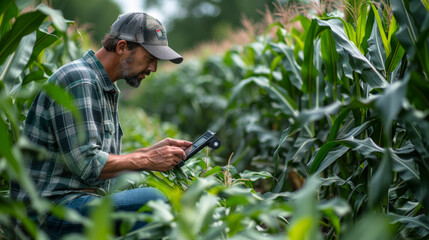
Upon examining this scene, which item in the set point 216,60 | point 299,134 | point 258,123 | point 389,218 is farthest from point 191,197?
point 216,60

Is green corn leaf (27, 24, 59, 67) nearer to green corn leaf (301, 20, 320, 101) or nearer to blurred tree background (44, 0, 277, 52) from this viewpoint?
green corn leaf (301, 20, 320, 101)

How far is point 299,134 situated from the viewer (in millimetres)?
3070

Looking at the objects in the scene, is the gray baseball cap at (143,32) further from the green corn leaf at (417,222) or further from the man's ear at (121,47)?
the green corn leaf at (417,222)

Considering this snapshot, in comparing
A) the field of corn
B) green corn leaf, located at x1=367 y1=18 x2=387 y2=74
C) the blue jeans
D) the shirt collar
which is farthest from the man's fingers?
green corn leaf, located at x1=367 y1=18 x2=387 y2=74

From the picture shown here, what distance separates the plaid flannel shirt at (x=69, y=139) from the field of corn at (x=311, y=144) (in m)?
0.14

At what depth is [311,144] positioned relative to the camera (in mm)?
2689

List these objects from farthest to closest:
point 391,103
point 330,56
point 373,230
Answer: point 330,56
point 391,103
point 373,230

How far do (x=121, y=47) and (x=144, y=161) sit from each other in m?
0.61

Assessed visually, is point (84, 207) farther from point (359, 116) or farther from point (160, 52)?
point (359, 116)

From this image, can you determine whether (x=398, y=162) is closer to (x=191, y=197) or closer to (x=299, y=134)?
(x=191, y=197)

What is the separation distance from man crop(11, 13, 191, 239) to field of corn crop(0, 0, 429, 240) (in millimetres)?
84

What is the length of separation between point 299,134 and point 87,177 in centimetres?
170

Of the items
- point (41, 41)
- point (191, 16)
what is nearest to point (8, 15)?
point (41, 41)

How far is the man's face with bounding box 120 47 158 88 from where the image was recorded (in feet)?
7.13
